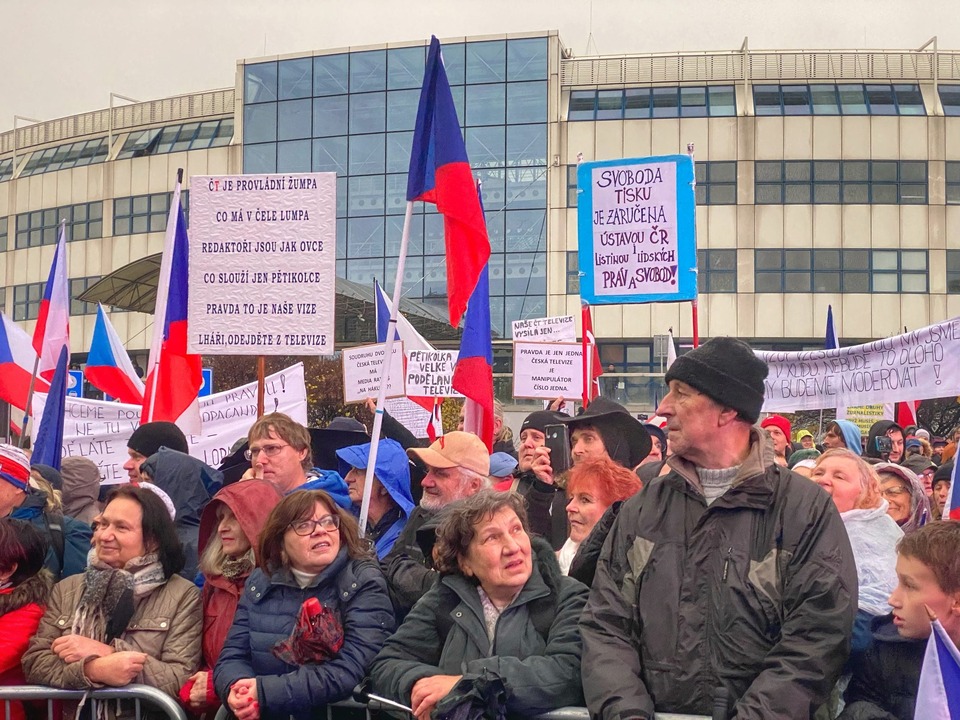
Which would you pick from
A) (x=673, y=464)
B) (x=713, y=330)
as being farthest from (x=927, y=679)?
(x=713, y=330)

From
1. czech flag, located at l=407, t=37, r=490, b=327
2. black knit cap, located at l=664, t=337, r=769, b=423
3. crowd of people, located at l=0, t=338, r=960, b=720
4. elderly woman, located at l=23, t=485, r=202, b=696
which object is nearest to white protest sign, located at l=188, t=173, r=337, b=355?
czech flag, located at l=407, t=37, r=490, b=327

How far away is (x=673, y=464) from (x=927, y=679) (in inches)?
37.0

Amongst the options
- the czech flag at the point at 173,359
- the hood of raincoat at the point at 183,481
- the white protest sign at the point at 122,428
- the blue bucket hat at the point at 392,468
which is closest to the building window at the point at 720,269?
the white protest sign at the point at 122,428

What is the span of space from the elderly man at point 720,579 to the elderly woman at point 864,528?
1.42ft

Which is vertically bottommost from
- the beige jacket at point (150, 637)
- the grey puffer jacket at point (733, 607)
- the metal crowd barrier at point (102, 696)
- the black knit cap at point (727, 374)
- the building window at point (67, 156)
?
the metal crowd barrier at point (102, 696)

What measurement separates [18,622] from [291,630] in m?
1.17

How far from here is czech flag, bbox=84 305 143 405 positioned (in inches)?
454

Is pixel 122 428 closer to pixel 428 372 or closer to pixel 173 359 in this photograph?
pixel 173 359

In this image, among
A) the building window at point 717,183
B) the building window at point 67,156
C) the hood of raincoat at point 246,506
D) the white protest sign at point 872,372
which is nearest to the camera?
the hood of raincoat at point 246,506

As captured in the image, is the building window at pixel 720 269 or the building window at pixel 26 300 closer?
the building window at pixel 720 269

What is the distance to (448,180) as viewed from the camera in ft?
21.6

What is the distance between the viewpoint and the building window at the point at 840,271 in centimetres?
3856

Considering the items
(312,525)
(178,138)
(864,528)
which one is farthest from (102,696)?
(178,138)

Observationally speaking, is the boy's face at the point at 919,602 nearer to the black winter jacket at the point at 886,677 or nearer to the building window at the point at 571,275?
the black winter jacket at the point at 886,677
